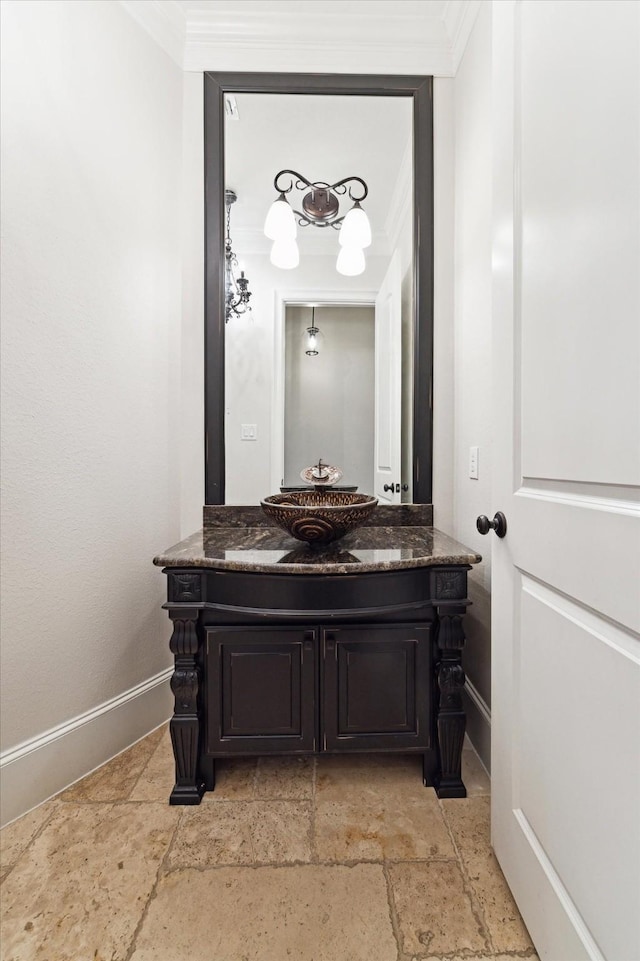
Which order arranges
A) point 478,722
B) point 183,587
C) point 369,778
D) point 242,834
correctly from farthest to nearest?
1. point 478,722
2. point 369,778
3. point 183,587
4. point 242,834

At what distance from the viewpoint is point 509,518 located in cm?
109

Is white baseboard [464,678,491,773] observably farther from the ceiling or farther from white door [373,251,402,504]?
the ceiling

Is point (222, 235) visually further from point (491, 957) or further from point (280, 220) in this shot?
point (491, 957)

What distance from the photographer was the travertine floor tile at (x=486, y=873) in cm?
101

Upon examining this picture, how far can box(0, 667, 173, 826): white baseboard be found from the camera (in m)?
1.35

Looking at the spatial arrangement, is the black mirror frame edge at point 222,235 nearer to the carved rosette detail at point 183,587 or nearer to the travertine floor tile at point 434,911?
the carved rosette detail at point 183,587

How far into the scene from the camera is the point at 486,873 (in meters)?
1.16

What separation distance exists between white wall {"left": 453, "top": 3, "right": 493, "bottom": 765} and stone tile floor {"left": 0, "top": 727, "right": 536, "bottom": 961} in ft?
1.32

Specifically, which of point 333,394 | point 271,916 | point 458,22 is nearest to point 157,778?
point 271,916

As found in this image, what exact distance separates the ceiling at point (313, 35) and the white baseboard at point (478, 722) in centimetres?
251

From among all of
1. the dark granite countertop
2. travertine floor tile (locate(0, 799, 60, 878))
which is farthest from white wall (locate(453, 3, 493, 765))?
travertine floor tile (locate(0, 799, 60, 878))

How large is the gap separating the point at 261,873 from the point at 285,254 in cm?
211

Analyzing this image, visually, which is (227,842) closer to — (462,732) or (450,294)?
(462,732)

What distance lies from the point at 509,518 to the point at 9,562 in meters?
1.43
